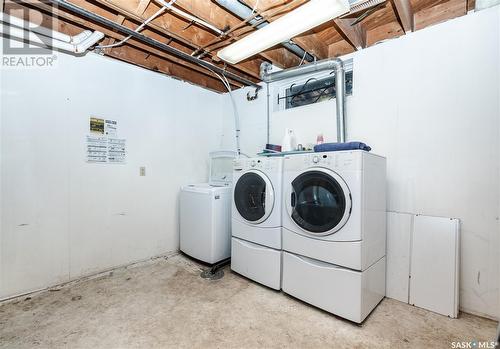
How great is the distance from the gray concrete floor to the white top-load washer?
479 millimetres

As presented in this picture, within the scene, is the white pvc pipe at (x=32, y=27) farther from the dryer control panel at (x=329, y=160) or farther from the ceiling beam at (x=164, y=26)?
the dryer control panel at (x=329, y=160)

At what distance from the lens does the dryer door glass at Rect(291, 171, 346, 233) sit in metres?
1.76

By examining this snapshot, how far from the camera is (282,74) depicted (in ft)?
9.08

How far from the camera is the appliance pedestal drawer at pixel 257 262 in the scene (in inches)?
83.7

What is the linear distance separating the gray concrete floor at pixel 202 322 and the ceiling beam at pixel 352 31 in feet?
7.65

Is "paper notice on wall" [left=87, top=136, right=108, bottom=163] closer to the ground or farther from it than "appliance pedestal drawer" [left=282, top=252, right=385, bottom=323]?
farther from it

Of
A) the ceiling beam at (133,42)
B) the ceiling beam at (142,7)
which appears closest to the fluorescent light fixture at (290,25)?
the ceiling beam at (142,7)

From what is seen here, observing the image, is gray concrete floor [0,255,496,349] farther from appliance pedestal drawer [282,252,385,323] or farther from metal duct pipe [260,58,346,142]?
metal duct pipe [260,58,346,142]

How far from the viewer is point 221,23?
6.68ft

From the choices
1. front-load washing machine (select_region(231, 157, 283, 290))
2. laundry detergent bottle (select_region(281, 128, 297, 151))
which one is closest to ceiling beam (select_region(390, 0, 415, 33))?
laundry detergent bottle (select_region(281, 128, 297, 151))

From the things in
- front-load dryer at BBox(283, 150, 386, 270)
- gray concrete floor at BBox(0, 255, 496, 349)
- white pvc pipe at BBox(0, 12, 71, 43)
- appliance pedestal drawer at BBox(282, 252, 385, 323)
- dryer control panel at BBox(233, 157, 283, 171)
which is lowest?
gray concrete floor at BBox(0, 255, 496, 349)

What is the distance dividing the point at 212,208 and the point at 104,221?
1135 millimetres

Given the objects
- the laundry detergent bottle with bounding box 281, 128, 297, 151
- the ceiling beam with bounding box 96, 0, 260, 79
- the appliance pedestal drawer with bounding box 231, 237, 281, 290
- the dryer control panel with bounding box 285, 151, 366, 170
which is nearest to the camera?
the dryer control panel with bounding box 285, 151, 366, 170

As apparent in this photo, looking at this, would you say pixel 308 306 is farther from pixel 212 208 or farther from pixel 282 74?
pixel 282 74
